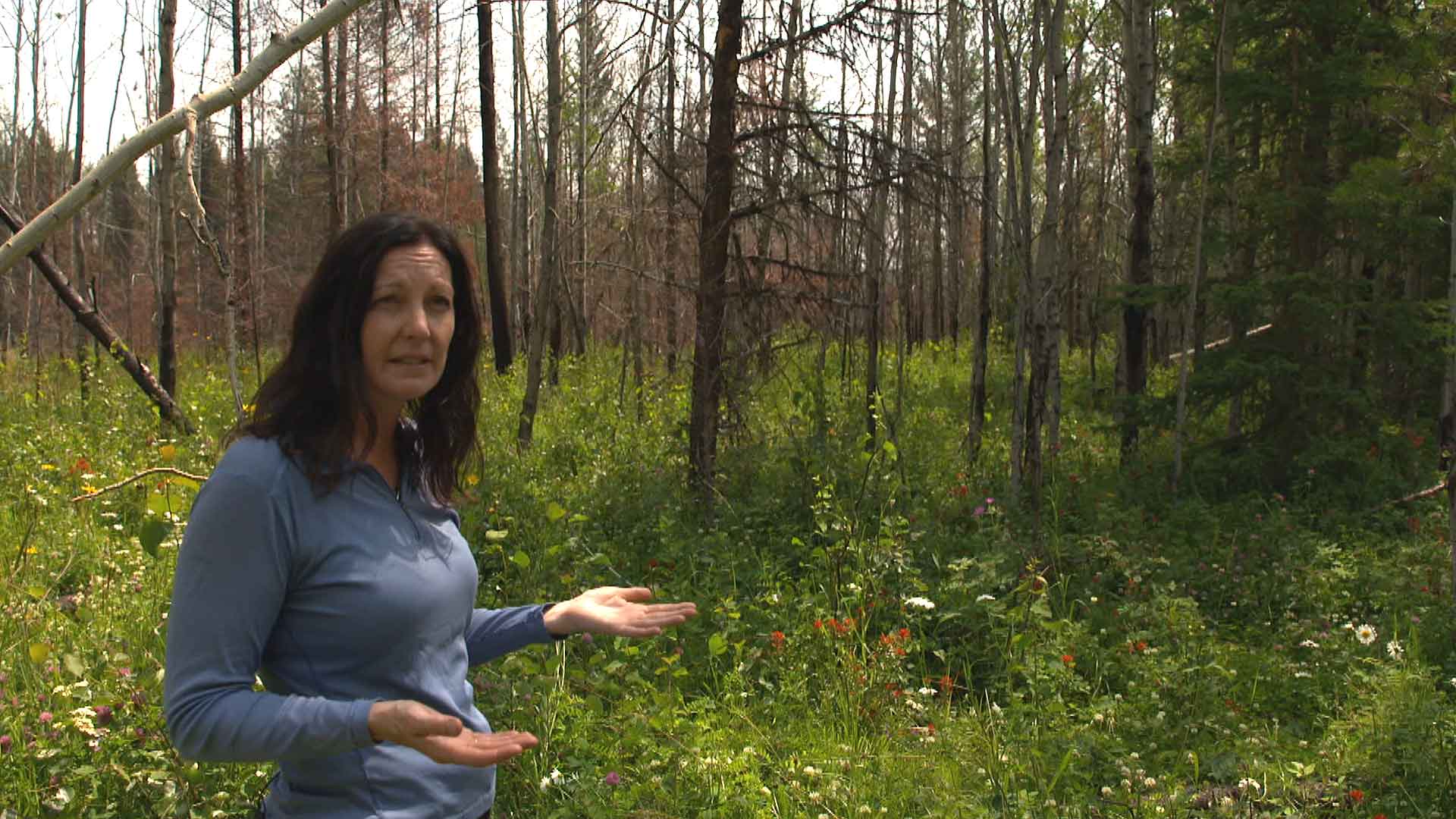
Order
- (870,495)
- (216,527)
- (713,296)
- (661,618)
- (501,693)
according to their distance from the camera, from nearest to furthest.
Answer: (216,527) → (661,618) → (501,693) → (870,495) → (713,296)

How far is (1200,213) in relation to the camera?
6906 millimetres

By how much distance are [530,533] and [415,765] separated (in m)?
3.59

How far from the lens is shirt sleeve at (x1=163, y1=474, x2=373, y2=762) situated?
3.82 ft

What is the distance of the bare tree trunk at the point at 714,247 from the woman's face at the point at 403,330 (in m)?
4.28

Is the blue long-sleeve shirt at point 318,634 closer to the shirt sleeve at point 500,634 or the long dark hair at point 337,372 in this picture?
the long dark hair at point 337,372

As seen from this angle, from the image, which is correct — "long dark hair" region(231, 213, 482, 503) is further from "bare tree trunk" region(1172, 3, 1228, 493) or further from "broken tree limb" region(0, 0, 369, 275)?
"bare tree trunk" region(1172, 3, 1228, 493)

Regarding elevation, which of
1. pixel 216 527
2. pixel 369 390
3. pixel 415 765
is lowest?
pixel 415 765

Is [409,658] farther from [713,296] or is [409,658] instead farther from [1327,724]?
[713,296]

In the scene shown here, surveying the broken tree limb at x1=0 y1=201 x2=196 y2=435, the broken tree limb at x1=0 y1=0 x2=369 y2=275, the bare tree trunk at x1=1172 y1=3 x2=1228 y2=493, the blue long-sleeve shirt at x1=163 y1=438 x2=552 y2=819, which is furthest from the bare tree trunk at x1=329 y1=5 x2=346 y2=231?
the blue long-sleeve shirt at x1=163 y1=438 x2=552 y2=819

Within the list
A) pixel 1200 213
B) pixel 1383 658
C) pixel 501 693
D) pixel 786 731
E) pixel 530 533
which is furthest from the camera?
pixel 1200 213

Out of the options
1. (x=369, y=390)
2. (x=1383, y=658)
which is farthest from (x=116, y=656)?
(x=1383, y=658)

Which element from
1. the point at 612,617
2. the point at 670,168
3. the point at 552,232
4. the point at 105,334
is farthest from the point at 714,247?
the point at 105,334

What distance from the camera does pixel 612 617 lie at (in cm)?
170

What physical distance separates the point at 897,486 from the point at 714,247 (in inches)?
71.3
